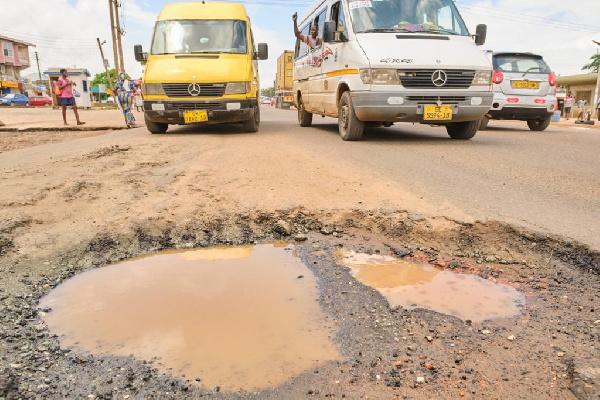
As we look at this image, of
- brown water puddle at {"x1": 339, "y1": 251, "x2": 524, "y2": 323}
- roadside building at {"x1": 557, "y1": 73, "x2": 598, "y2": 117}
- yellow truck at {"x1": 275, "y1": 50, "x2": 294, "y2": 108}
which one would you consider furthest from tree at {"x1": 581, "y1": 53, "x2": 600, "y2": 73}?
brown water puddle at {"x1": 339, "y1": 251, "x2": 524, "y2": 323}

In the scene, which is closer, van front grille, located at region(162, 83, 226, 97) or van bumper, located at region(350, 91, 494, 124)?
van bumper, located at region(350, 91, 494, 124)

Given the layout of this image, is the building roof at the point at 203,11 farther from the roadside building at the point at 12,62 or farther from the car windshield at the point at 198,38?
the roadside building at the point at 12,62

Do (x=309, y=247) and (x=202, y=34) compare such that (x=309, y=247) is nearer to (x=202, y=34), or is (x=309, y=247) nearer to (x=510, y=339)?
(x=510, y=339)

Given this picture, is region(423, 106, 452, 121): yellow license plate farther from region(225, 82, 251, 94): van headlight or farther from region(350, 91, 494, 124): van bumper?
region(225, 82, 251, 94): van headlight

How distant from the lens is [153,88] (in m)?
7.71

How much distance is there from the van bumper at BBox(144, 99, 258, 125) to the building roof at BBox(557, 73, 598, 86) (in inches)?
1157

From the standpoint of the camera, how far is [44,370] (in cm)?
167

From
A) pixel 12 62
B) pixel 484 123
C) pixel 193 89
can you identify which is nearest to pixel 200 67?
pixel 193 89

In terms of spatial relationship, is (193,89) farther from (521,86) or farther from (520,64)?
(520,64)

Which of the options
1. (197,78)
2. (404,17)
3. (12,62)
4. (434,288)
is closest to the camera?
(434,288)

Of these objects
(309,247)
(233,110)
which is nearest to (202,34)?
(233,110)

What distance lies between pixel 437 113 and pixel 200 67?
4009 millimetres

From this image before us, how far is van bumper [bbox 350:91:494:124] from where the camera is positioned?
6.14 meters

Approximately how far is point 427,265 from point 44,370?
198 centimetres
